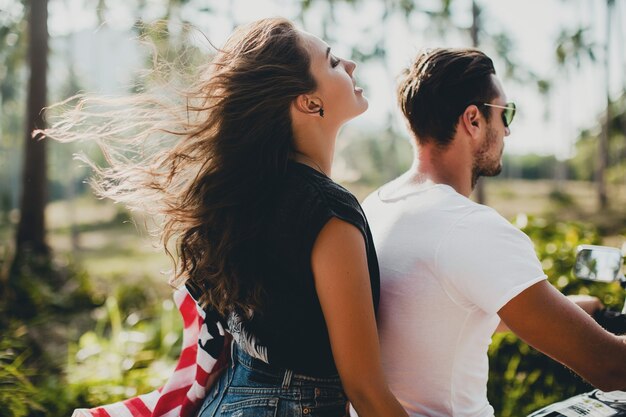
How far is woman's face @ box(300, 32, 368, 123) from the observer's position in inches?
79.0

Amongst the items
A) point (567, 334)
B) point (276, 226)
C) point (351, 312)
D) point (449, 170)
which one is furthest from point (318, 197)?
point (567, 334)

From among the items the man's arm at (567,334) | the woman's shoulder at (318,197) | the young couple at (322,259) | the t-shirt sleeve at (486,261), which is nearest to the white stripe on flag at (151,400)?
the young couple at (322,259)

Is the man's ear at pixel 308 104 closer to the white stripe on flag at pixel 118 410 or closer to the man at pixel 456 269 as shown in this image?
the man at pixel 456 269

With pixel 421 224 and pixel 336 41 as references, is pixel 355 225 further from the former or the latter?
pixel 336 41

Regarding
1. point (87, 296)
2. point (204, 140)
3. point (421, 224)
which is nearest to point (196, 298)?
point (204, 140)

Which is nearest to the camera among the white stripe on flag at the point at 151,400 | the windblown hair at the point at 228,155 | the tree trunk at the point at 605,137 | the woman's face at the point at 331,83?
the windblown hair at the point at 228,155

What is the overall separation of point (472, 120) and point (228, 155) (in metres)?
0.93

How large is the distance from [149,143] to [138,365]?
3.73 metres

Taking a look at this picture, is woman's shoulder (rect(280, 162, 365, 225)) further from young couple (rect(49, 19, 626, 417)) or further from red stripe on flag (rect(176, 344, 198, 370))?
red stripe on flag (rect(176, 344, 198, 370))

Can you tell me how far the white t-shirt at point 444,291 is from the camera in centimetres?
176

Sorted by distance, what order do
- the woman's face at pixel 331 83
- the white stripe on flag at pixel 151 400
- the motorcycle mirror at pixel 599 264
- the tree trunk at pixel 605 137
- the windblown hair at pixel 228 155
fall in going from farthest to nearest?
1. the tree trunk at pixel 605 137
2. the white stripe on flag at pixel 151 400
3. the motorcycle mirror at pixel 599 264
4. the woman's face at pixel 331 83
5. the windblown hair at pixel 228 155

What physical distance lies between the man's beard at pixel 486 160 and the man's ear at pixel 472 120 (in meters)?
0.05

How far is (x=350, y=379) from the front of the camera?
1.73 metres

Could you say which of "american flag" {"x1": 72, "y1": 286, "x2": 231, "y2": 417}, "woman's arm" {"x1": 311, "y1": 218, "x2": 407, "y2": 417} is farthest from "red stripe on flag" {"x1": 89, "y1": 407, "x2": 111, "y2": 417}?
"woman's arm" {"x1": 311, "y1": 218, "x2": 407, "y2": 417}
